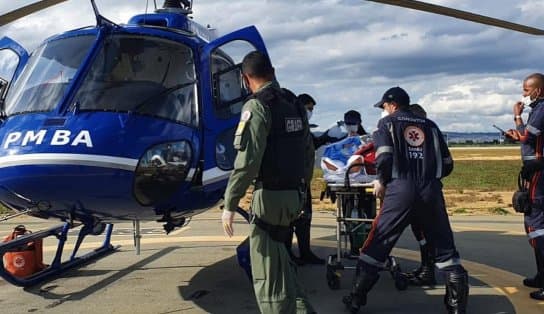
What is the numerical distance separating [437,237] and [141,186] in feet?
8.34

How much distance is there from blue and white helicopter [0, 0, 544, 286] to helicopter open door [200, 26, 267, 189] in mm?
11

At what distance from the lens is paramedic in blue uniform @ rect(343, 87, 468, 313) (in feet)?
16.3

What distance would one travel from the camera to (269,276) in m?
4.07

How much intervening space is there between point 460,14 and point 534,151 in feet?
5.16

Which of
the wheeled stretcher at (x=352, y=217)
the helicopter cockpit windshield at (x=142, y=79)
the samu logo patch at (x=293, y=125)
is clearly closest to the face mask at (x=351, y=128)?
the wheeled stretcher at (x=352, y=217)

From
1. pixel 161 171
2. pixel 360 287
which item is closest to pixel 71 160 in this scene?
pixel 161 171

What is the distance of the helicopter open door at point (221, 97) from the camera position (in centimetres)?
554

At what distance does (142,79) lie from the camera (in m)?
5.46

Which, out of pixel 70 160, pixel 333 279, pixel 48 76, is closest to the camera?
pixel 70 160

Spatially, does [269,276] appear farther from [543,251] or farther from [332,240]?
[332,240]

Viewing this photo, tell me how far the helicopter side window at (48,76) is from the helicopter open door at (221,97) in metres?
1.16

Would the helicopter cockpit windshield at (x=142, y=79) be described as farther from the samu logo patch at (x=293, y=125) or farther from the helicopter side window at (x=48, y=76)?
the samu logo patch at (x=293, y=125)

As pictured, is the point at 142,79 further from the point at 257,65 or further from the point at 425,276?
the point at 425,276

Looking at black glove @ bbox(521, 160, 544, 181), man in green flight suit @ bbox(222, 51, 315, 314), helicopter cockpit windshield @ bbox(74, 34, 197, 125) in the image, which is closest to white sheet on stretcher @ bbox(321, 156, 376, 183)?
black glove @ bbox(521, 160, 544, 181)
